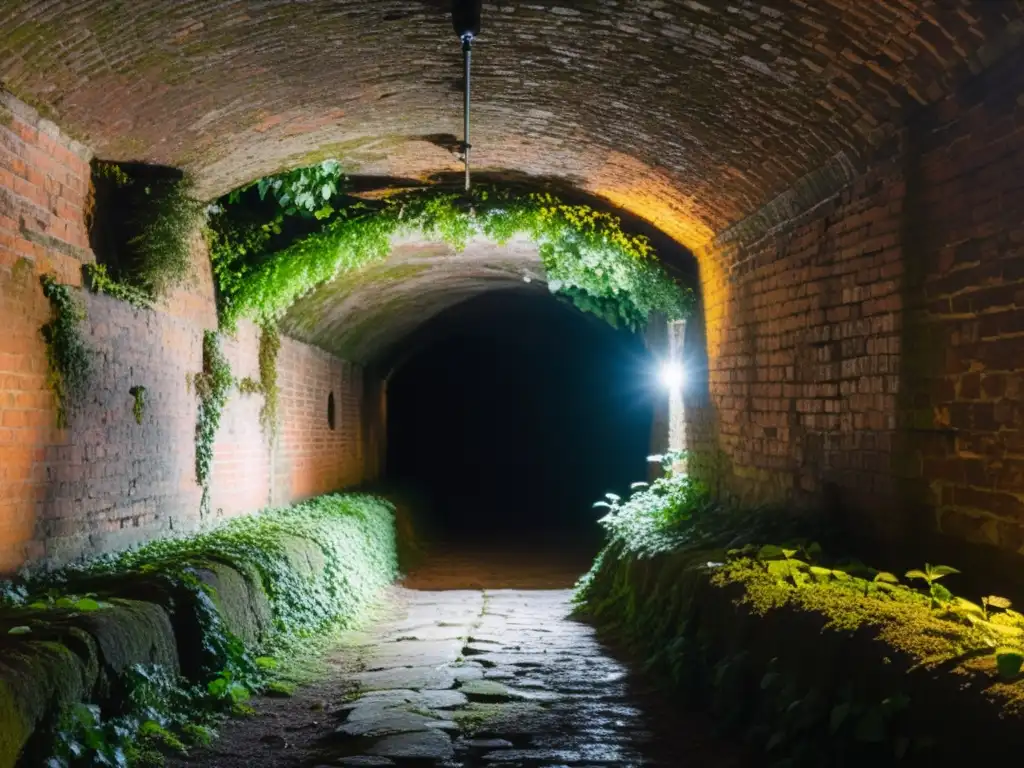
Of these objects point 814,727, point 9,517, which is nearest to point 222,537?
point 9,517

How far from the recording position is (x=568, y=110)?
685cm

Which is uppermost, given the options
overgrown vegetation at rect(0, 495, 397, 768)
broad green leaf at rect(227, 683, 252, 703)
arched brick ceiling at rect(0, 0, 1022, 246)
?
arched brick ceiling at rect(0, 0, 1022, 246)

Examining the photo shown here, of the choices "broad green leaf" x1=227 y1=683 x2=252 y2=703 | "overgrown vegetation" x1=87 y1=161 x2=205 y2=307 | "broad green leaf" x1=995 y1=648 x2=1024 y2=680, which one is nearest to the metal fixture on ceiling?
"overgrown vegetation" x1=87 y1=161 x2=205 y2=307

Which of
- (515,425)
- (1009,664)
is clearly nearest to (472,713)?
(1009,664)

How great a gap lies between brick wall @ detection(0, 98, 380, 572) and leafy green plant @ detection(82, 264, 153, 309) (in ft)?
0.25

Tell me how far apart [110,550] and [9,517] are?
135cm

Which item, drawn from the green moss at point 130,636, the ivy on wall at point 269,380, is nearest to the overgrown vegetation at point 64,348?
the green moss at point 130,636

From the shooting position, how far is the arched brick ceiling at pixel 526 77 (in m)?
4.76

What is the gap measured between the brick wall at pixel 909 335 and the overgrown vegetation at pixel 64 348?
4.97 meters

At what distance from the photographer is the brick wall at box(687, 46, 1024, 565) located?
4605 millimetres

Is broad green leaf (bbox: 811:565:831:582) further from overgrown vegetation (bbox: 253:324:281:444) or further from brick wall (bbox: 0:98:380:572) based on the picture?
overgrown vegetation (bbox: 253:324:281:444)

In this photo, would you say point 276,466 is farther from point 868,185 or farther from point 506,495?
point 506,495

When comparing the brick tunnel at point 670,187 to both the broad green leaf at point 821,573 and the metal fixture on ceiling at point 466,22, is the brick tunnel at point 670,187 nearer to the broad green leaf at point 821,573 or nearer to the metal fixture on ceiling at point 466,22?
the metal fixture on ceiling at point 466,22

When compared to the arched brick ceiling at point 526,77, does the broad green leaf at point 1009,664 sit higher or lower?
lower
